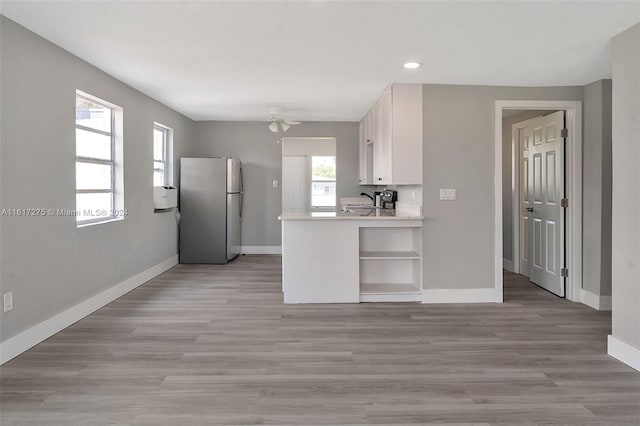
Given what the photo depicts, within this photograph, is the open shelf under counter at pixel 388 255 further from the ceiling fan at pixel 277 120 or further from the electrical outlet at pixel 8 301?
the electrical outlet at pixel 8 301

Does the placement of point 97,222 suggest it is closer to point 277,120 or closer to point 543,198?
point 277,120

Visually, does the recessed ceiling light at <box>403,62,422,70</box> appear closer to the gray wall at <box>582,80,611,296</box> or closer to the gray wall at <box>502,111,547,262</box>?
the gray wall at <box>582,80,611,296</box>

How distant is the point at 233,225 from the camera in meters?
7.04

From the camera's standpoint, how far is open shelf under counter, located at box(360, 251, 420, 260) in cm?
451

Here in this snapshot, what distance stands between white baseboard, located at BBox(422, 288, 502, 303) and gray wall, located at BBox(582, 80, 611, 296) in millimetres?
958

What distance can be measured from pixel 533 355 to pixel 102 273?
153 inches

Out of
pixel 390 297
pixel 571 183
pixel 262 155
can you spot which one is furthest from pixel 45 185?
pixel 571 183

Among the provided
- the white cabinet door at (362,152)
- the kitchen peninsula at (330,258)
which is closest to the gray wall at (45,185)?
the kitchen peninsula at (330,258)

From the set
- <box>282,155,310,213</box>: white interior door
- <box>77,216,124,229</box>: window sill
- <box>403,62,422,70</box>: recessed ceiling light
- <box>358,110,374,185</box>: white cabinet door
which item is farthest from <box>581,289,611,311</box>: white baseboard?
<box>77,216,124,229</box>: window sill

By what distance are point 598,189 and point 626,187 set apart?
1.53 meters

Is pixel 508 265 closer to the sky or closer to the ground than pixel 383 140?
closer to the ground

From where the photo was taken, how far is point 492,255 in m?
4.51

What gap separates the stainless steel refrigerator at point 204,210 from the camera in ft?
22.0

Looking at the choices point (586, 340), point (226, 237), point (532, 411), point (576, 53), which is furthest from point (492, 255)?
point (226, 237)
